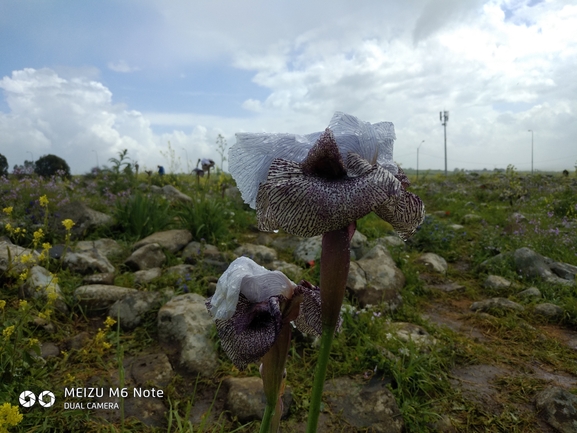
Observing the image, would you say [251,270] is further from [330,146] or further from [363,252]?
[363,252]

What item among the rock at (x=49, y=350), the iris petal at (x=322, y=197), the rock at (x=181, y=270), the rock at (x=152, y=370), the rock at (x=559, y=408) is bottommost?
the rock at (x=559, y=408)

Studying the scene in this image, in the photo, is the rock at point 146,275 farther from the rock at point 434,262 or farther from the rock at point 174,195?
the rock at point 434,262

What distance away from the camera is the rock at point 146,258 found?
4699 millimetres

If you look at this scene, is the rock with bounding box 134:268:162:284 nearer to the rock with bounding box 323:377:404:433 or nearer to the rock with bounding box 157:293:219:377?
the rock with bounding box 157:293:219:377

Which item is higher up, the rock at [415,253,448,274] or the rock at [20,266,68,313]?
the rock at [20,266,68,313]

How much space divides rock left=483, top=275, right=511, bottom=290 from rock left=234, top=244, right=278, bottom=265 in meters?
2.93

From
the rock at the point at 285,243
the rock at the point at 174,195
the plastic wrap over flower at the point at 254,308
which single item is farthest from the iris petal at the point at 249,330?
the rock at the point at 174,195

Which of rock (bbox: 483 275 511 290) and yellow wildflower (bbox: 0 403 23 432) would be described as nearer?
yellow wildflower (bbox: 0 403 23 432)

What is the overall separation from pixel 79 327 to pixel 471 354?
3480mm

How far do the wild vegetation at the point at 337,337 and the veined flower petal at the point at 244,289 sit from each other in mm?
1104

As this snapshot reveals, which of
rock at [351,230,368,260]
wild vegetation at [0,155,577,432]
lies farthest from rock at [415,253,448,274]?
rock at [351,230,368,260]

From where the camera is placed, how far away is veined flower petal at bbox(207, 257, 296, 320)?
42.9 inches

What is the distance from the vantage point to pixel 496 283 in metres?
5.34

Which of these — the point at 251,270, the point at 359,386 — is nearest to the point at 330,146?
the point at 251,270
